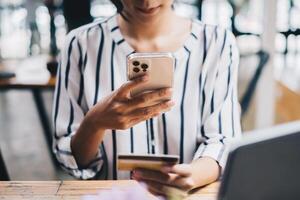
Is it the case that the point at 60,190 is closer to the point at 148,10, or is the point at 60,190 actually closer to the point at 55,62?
the point at 148,10

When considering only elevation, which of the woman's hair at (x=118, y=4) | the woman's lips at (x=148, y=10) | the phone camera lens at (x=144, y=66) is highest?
the woman's hair at (x=118, y=4)

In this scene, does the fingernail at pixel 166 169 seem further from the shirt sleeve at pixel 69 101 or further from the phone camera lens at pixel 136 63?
the shirt sleeve at pixel 69 101

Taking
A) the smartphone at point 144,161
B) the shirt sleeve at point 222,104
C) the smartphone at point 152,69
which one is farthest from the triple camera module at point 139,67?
the shirt sleeve at point 222,104

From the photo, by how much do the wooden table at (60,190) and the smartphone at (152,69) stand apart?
0.75 ft

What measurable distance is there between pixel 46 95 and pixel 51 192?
2.80m

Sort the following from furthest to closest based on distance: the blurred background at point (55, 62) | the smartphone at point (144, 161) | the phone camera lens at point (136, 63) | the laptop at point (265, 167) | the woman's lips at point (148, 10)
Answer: the blurred background at point (55, 62) → the woman's lips at point (148, 10) → the phone camera lens at point (136, 63) → the smartphone at point (144, 161) → the laptop at point (265, 167)

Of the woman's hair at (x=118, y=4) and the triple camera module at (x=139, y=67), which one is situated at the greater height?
the woman's hair at (x=118, y=4)

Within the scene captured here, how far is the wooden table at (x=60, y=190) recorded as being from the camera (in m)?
0.99

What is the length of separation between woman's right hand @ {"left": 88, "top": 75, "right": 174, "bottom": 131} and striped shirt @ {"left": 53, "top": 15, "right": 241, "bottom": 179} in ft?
0.53

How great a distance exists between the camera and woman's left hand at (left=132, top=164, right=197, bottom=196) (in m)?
0.92

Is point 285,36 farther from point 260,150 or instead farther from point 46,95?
point 260,150

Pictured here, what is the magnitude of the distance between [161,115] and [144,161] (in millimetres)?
387

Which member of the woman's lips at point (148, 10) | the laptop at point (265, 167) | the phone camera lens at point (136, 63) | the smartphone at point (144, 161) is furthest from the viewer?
the woman's lips at point (148, 10)

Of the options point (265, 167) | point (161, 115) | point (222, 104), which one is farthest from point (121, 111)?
point (265, 167)
